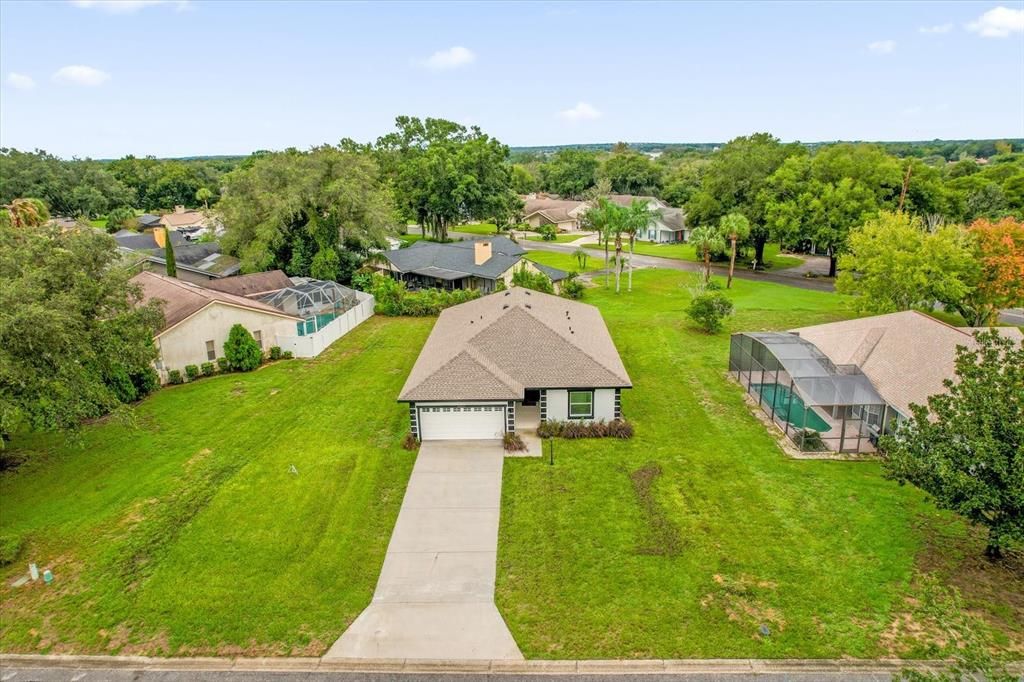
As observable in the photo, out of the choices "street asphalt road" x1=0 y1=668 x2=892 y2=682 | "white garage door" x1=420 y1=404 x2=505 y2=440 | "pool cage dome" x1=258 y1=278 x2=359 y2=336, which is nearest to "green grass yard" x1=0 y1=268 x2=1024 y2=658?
"street asphalt road" x1=0 y1=668 x2=892 y2=682

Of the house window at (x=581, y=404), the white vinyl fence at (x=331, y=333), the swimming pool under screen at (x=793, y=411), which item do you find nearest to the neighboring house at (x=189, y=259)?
the white vinyl fence at (x=331, y=333)

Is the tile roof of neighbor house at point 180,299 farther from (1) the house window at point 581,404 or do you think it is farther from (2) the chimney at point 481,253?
(1) the house window at point 581,404

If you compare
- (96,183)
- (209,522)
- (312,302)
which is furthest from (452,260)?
(96,183)

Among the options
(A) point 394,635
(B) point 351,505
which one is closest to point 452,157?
(B) point 351,505

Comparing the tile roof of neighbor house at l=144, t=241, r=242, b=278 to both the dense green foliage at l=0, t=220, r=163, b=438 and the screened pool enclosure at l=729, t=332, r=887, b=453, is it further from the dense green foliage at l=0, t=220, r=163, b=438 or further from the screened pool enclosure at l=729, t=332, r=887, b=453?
the screened pool enclosure at l=729, t=332, r=887, b=453

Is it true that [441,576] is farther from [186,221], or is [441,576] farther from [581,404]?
[186,221]

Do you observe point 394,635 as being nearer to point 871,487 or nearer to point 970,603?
point 970,603

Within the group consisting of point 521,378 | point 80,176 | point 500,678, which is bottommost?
point 500,678
